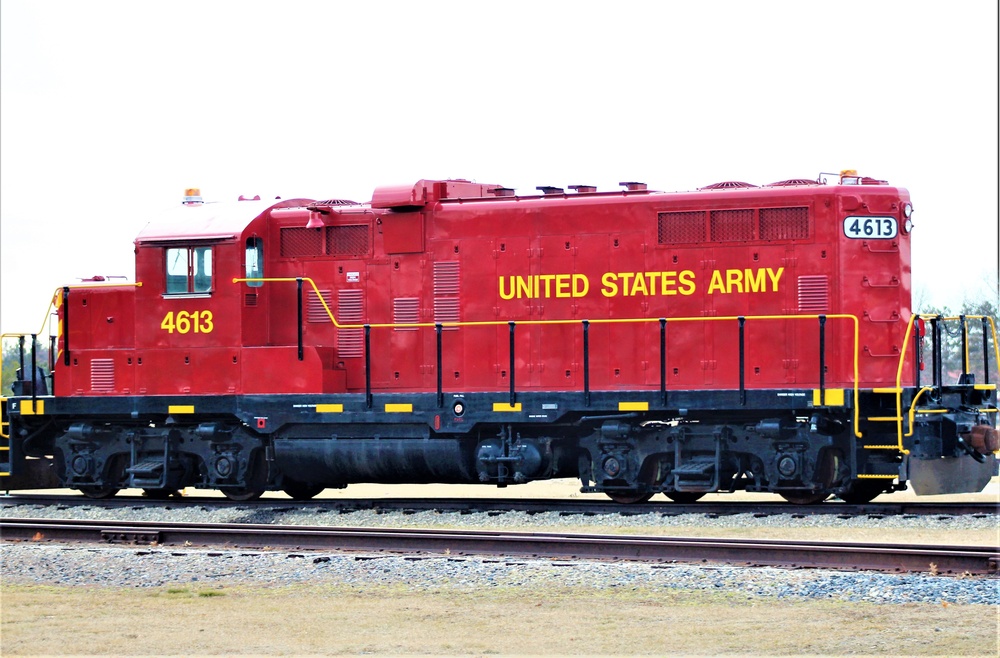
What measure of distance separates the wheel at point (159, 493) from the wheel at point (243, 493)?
973 mm

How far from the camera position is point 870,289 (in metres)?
14.9

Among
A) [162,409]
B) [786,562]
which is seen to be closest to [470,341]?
[162,409]

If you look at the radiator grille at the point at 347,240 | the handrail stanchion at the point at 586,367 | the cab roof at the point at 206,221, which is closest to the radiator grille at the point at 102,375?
the cab roof at the point at 206,221

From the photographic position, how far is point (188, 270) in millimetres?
16828

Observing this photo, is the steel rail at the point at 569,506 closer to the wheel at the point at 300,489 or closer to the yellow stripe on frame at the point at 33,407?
the wheel at the point at 300,489

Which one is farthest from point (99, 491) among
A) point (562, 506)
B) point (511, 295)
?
point (562, 506)

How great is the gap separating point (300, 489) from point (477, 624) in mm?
8786

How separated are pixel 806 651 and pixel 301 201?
1114 cm

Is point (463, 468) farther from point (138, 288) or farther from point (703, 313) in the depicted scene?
point (138, 288)

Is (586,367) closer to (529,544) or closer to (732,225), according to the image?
(732,225)

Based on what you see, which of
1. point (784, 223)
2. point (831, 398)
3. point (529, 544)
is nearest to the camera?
point (529, 544)

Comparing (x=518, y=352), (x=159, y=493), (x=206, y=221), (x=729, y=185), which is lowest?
(x=159, y=493)

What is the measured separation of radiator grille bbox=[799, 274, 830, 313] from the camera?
15.0 metres

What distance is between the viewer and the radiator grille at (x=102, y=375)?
1714 cm
